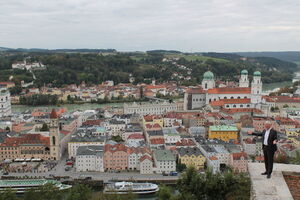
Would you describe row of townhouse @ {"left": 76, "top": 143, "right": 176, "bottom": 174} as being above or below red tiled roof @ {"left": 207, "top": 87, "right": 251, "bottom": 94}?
below

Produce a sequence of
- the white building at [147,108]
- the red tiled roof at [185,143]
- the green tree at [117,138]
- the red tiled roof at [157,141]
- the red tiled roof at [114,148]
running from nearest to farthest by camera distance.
A: the red tiled roof at [114,148]
the red tiled roof at [185,143]
the red tiled roof at [157,141]
the green tree at [117,138]
the white building at [147,108]

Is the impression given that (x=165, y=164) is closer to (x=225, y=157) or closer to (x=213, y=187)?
(x=225, y=157)

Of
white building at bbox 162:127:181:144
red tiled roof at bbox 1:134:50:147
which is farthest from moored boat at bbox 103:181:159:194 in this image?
red tiled roof at bbox 1:134:50:147

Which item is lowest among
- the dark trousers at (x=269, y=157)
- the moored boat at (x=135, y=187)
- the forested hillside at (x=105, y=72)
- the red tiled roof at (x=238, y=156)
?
the moored boat at (x=135, y=187)

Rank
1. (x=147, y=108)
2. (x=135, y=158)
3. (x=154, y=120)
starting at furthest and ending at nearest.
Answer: (x=147, y=108), (x=154, y=120), (x=135, y=158)

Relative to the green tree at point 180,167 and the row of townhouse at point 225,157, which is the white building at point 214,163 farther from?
the green tree at point 180,167

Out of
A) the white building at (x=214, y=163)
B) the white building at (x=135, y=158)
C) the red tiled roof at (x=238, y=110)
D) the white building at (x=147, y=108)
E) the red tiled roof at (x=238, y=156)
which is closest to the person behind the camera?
the white building at (x=214, y=163)

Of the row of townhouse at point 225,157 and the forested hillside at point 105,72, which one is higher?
the forested hillside at point 105,72

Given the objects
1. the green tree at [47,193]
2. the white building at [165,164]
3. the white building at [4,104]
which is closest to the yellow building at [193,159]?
the white building at [165,164]

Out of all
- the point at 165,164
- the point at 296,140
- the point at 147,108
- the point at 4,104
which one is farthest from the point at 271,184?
the point at 4,104

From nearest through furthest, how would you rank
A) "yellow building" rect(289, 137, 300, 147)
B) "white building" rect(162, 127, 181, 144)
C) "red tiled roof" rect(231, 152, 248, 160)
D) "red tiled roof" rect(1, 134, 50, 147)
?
1. "red tiled roof" rect(231, 152, 248, 160)
2. "yellow building" rect(289, 137, 300, 147)
3. "red tiled roof" rect(1, 134, 50, 147)
4. "white building" rect(162, 127, 181, 144)

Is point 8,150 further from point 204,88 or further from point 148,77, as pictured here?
point 148,77

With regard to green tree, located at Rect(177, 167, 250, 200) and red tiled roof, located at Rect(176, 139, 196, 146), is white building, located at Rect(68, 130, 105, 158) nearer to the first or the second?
red tiled roof, located at Rect(176, 139, 196, 146)
